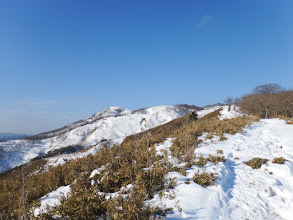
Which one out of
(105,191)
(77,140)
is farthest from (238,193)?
(77,140)

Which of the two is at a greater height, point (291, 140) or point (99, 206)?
point (291, 140)

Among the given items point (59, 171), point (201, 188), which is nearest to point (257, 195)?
point (201, 188)

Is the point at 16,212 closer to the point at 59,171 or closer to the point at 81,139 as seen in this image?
the point at 59,171

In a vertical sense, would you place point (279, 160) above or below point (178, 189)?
above

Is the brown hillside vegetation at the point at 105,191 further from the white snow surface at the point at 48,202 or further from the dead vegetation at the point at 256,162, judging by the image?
the dead vegetation at the point at 256,162

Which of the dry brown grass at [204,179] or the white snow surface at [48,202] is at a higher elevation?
the dry brown grass at [204,179]

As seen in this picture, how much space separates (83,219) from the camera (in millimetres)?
2818

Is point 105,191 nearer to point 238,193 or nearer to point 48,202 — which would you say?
point 48,202

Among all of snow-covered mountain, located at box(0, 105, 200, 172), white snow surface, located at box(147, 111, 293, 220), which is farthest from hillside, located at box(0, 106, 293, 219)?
snow-covered mountain, located at box(0, 105, 200, 172)

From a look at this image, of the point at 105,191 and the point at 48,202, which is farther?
the point at 105,191

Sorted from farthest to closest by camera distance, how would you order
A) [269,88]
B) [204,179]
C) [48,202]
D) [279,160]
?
[269,88] → [279,160] → [204,179] → [48,202]

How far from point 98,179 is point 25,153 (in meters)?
91.5

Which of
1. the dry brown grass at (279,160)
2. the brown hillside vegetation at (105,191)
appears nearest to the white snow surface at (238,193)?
the dry brown grass at (279,160)

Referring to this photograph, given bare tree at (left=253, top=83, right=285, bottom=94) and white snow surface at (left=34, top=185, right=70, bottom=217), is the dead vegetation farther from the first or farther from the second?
bare tree at (left=253, top=83, right=285, bottom=94)
